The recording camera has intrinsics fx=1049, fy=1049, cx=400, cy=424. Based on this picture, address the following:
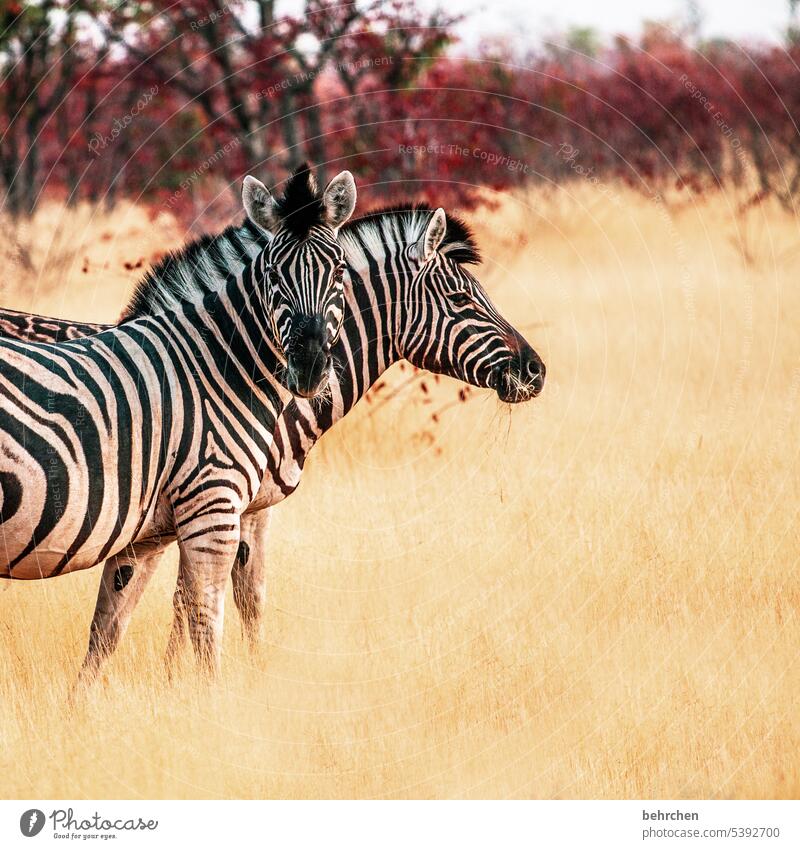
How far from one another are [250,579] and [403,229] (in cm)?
235

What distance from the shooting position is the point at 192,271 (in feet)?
18.9

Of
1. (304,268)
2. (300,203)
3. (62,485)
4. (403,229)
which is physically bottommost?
(62,485)

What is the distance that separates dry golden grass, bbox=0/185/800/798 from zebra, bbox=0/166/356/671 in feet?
2.35

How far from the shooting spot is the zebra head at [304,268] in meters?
5.14

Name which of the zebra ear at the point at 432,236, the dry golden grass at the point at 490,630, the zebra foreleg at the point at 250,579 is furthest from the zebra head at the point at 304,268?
the dry golden grass at the point at 490,630

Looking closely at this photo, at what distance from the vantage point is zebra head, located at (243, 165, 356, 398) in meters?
5.14

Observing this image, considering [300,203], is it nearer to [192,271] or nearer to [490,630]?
[192,271]

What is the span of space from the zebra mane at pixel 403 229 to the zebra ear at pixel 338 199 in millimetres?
752

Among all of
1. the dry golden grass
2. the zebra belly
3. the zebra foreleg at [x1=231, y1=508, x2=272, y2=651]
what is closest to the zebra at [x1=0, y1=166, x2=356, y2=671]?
the zebra belly

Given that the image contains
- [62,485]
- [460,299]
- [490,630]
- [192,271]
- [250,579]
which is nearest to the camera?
[62,485]

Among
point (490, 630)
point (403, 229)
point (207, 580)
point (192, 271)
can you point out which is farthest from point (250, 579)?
point (403, 229)

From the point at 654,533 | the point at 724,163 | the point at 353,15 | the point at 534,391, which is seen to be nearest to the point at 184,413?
the point at 534,391

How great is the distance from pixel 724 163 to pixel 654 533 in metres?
18.5

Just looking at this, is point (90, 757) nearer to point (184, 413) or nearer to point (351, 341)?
point (184, 413)
